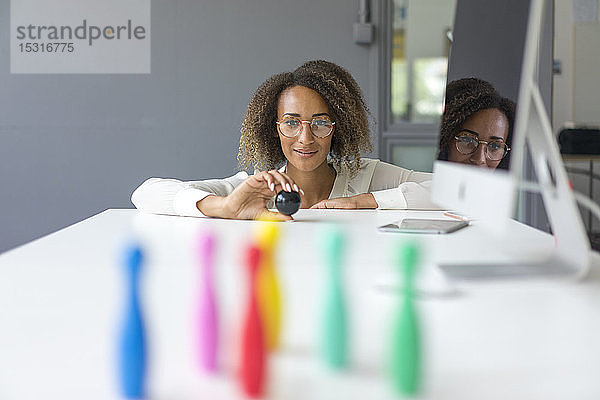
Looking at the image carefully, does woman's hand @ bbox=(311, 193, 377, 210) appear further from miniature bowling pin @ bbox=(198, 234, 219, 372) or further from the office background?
the office background

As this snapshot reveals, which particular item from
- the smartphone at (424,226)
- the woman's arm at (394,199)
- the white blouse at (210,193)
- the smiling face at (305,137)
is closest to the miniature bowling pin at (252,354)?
the smartphone at (424,226)

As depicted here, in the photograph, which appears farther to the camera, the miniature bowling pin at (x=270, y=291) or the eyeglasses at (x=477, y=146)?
the eyeglasses at (x=477, y=146)

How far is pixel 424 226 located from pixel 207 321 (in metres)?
→ 0.90

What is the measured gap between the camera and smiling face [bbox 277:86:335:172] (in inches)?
91.6

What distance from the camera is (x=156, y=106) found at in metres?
3.62

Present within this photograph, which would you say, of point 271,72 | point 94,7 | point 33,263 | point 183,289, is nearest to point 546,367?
point 183,289

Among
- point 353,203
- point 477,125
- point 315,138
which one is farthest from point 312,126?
point 477,125

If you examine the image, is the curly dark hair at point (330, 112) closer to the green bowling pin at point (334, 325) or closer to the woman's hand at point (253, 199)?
the woman's hand at point (253, 199)

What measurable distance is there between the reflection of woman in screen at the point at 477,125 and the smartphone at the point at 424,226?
193mm

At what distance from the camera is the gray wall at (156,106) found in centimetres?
357

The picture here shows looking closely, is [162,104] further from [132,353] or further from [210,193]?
[132,353]

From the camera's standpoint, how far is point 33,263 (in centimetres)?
102

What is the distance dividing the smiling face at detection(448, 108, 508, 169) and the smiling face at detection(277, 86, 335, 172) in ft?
3.76

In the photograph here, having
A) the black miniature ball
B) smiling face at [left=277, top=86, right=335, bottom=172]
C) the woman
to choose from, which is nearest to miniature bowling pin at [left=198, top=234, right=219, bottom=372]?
the black miniature ball
